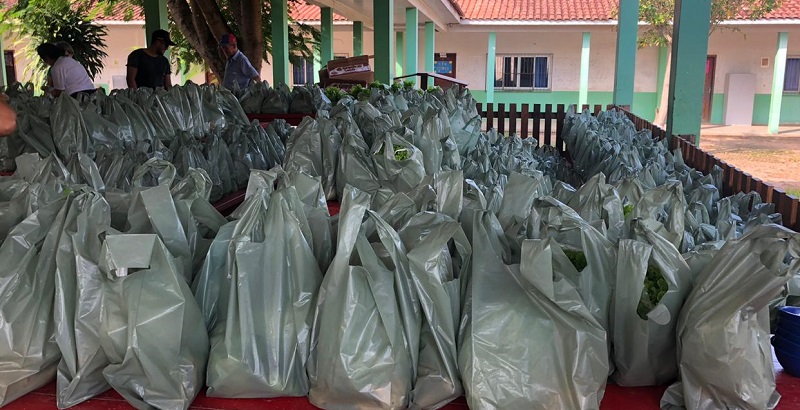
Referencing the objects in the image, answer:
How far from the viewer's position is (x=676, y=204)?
7.24ft

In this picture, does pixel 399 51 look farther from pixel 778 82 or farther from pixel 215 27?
pixel 215 27

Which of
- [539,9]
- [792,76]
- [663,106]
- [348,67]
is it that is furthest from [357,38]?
[792,76]

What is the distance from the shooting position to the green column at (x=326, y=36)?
16.1 metres

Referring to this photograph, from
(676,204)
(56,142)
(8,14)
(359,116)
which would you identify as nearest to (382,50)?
(359,116)

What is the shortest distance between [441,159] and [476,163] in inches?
9.1

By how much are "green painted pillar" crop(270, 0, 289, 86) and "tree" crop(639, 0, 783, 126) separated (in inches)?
405

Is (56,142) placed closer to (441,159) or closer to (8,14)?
(441,159)

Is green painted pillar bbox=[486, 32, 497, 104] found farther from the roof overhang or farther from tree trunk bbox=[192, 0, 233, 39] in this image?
tree trunk bbox=[192, 0, 233, 39]

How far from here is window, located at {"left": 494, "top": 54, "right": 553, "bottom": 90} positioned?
21000mm

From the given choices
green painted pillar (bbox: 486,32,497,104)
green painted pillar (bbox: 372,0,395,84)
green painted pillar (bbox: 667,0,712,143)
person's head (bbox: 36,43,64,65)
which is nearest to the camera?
green painted pillar (bbox: 667,0,712,143)

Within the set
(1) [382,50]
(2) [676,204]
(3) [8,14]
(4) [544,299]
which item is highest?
(3) [8,14]

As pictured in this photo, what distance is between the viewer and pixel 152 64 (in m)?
7.89

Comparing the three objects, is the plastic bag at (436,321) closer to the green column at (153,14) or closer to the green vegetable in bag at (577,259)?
the green vegetable in bag at (577,259)

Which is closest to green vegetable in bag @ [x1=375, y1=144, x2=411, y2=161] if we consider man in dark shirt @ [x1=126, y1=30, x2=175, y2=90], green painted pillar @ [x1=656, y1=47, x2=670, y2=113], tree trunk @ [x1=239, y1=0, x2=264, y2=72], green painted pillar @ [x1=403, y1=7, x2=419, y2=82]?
man in dark shirt @ [x1=126, y1=30, x2=175, y2=90]
